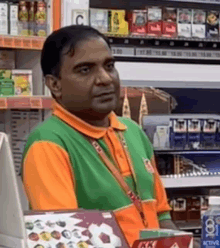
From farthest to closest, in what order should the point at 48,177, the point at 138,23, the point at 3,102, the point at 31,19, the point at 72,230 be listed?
the point at 138,23, the point at 31,19, the point at 3,102, the point at 48,177, the point at 72,230

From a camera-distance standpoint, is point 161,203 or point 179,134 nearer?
point 161,203

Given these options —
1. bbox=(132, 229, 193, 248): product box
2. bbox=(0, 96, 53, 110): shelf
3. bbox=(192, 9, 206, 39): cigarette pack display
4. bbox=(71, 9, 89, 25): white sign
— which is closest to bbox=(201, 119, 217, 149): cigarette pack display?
bbox=(192, 9, 206, 39): cigarette pack display

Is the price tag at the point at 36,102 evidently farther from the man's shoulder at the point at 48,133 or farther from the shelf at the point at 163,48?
the man's shoulder at the point at 48,133

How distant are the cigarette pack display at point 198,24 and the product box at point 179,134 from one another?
586mm

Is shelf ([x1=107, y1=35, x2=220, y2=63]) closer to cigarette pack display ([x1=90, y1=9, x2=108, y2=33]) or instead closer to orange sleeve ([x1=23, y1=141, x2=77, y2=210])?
cigarette pack display ([x1=90, y1=9, x2=108, y2=33])

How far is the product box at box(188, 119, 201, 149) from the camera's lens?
4.27m

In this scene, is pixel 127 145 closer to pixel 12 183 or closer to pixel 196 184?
pixel 12 183

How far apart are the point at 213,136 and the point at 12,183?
338 cm

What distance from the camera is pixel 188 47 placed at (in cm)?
434

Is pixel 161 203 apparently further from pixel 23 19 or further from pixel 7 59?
pixel 7 59

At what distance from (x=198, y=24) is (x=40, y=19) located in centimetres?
120

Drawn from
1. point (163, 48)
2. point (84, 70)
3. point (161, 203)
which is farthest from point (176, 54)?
point (84, 70)

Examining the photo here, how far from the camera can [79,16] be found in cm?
378

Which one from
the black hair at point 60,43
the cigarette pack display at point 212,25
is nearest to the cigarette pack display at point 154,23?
the cigarette pack display at point 212,25
